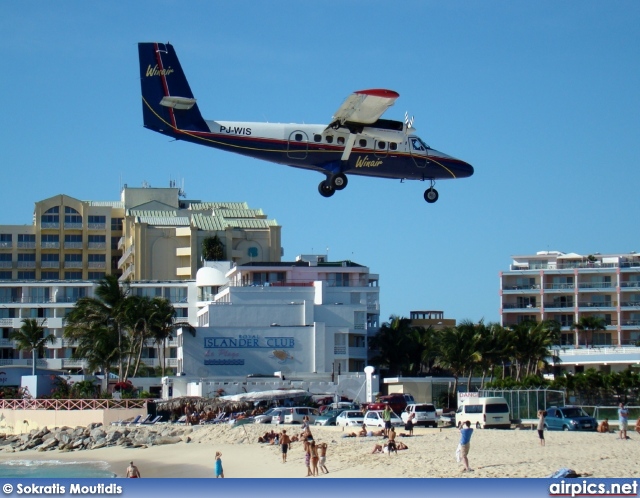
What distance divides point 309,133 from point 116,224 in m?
96.3

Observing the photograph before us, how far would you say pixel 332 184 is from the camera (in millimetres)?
Result: 46438

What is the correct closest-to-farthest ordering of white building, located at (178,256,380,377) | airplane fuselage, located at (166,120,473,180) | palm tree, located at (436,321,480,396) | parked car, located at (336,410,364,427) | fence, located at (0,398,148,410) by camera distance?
airplane fuselage, located at (166,120,473,180) < parked car, located at (336,410,364,427) < fence, located at (0,398,148,410) < palm tree, located at (436,321,480,396) < white building, located at (178,256,380,377)

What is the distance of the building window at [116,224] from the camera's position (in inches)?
5453

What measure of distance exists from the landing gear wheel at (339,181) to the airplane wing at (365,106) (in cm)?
212

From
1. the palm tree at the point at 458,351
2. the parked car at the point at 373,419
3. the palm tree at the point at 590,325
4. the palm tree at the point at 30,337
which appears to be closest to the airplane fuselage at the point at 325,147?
the parked car at the point at 373,419

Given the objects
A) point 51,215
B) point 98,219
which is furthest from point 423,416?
point 51,215

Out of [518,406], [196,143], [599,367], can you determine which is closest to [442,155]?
[196,143]

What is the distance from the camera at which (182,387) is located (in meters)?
78.9

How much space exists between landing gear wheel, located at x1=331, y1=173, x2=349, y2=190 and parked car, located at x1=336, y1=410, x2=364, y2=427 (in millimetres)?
14305

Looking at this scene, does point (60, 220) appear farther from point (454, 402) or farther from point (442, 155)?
point (442, 155)

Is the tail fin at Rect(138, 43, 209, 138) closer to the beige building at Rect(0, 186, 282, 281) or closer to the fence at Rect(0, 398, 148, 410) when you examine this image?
the fence at Rect(0, 398, 148, 410)

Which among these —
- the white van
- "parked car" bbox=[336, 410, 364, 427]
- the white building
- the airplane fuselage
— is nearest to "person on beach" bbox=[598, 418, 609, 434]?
the white van

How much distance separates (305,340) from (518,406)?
1132 inches

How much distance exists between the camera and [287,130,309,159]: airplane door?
45.5m
